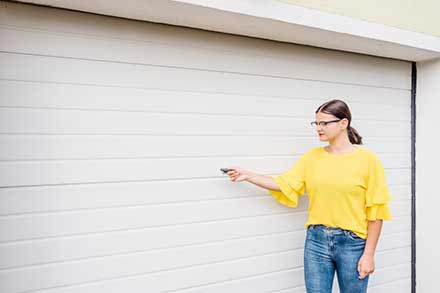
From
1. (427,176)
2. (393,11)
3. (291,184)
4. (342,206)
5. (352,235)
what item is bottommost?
(352,235)

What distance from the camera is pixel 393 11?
3215mm

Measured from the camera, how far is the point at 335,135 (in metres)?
2.71

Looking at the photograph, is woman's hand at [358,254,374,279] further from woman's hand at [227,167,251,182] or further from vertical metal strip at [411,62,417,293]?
vertical metal strip at [411,62,417,293]

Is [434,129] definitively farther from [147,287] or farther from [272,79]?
[147,287]

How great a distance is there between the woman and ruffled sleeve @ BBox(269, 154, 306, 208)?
4.5 inches

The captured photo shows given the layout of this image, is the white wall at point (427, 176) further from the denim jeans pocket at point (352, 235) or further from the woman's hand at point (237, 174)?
the woman's hand at point (237, 174)

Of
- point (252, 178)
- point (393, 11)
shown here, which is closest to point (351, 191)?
point (252, 178)

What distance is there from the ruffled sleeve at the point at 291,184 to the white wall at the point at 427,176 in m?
1.54

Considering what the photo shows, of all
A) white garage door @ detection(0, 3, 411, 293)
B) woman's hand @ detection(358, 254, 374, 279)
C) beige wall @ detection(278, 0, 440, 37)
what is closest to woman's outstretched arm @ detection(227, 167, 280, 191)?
white garage door @ detection(0, 3, 411, 293)

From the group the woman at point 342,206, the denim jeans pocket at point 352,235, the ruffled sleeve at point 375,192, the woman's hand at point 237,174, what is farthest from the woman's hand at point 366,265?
the woman's hand at point 237,174

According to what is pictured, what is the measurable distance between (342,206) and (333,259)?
365 mm

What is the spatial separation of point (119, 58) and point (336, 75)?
6.01ft

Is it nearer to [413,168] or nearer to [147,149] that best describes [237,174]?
[147,149]

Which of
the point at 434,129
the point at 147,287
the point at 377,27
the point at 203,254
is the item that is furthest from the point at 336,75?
the point at 147,287
